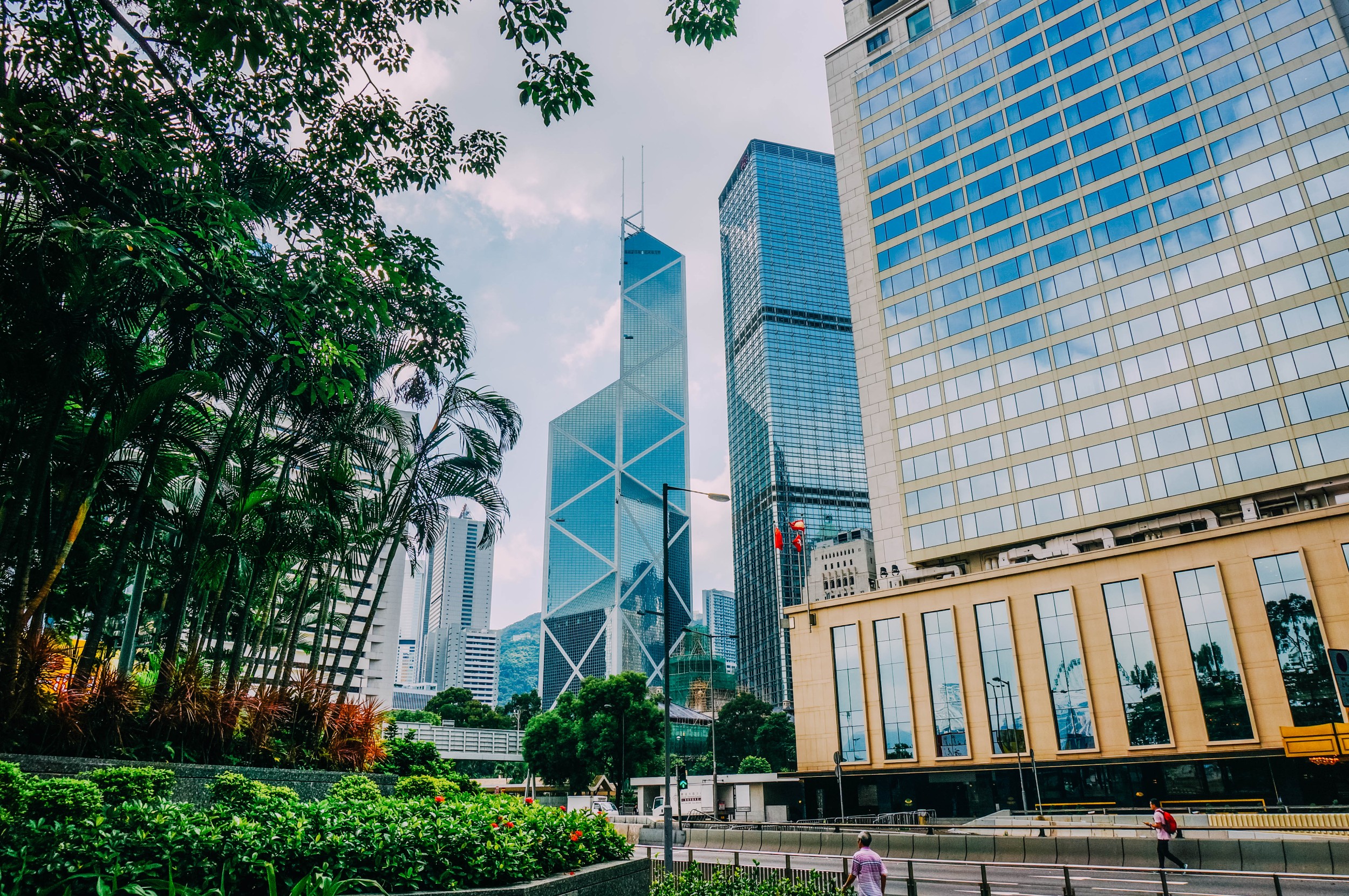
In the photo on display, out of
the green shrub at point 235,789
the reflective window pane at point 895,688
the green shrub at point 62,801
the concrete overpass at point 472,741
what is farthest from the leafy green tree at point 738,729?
the green shrub at point 62,801

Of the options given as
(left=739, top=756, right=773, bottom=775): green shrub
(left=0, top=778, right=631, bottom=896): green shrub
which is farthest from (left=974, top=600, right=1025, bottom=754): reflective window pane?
(left=739, top=756, right=773, bottom=775): green shrub

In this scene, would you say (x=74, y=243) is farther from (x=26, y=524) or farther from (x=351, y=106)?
(x=26, y=524)

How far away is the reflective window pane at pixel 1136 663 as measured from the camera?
38.2 meters

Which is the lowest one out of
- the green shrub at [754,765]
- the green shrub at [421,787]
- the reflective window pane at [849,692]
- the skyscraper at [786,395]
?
the green shrub at [754,765]

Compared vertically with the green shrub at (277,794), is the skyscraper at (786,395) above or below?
above

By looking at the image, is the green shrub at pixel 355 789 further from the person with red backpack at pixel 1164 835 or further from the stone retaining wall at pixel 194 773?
the person with red backpack at pixel 1164 835

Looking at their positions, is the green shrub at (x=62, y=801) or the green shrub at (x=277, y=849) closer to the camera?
the green shrub at (x=277, y=849)

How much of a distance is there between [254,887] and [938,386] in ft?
163

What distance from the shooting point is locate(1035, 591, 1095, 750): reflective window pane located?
40.3 meters

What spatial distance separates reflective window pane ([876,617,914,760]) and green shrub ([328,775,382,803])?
3943 centimetres

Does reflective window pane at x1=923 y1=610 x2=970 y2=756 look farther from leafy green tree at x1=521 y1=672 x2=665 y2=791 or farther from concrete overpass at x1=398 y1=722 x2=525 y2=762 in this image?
concrete overpass at x1=398 y1=722 x2=525 y2=762

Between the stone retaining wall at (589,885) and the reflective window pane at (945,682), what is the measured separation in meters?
37.1

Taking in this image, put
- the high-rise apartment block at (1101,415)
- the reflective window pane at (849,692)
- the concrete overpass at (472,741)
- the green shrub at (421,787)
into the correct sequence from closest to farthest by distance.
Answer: the green shrub at (421,787) < the high-rise apartment block at (1101,415) < the reflective window pane at (849,692) < the concrete overpass at (472,741)

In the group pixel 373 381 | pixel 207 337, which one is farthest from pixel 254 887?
pixel 373 381
